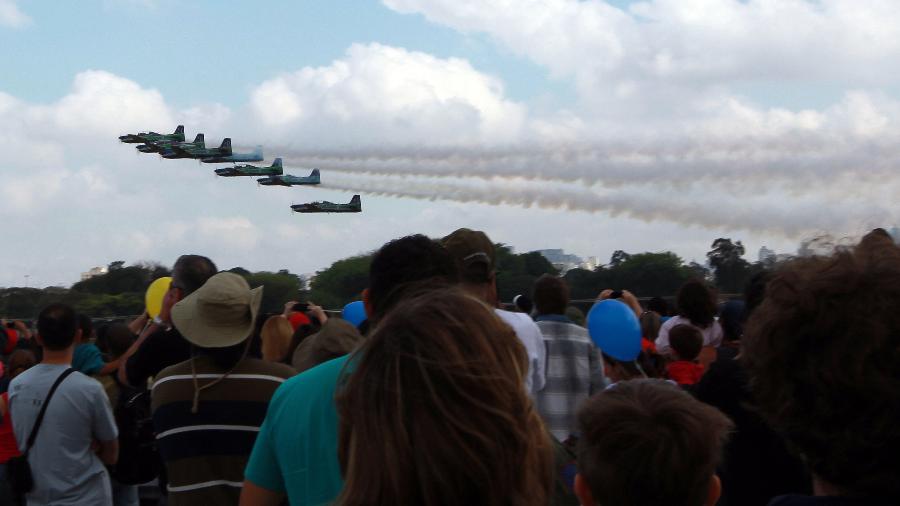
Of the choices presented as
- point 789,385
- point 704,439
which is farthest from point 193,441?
point 789,385

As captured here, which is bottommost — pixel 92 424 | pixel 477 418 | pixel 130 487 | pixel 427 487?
pixel 130 487

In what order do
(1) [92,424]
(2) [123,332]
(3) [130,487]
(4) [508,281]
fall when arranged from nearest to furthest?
(1) [92,424]
(3) [130,487]
(2) [123,332]
(4) [508,281]

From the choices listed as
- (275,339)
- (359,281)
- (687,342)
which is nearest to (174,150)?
(359,281)

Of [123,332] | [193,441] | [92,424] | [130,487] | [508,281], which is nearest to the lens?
[193,441]

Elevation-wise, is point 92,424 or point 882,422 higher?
point 882,422

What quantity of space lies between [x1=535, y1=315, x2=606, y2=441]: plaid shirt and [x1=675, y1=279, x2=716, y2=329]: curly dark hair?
2.93 feet

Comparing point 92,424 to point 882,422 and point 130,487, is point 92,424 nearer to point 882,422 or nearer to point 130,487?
point 130,487

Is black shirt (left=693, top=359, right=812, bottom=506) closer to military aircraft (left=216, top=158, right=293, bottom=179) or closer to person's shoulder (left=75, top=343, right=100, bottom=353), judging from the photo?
person's shoulder (left=75, top=343, right=100, bottom=353)

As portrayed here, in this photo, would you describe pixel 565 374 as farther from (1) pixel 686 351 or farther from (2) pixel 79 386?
(2) pixel 79 386

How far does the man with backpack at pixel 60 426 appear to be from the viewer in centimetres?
501

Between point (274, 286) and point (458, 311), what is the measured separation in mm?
10124

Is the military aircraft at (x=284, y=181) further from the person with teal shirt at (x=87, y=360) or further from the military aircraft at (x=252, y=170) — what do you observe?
the person with teal shirt at (x=87, y=360)

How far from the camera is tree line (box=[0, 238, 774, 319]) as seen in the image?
8.92 meters

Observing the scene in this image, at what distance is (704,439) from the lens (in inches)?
84.4
